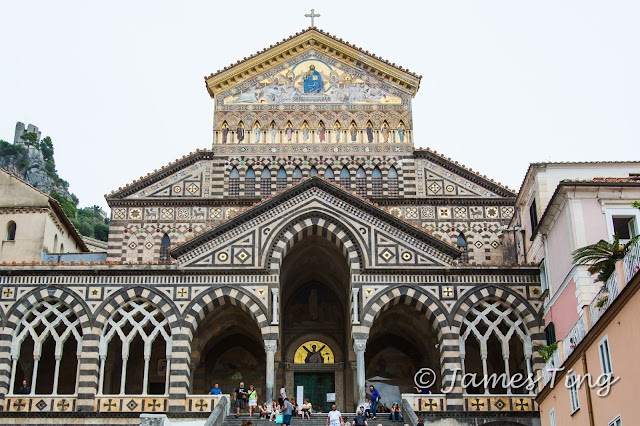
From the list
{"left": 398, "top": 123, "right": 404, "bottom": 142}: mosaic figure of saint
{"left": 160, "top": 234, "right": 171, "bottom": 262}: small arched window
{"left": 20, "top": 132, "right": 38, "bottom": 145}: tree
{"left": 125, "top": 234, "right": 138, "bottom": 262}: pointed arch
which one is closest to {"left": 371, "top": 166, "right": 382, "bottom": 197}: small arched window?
{"left": 398, "top": 123, "right": 404, "bottom": 142}: mosaic figure of saint

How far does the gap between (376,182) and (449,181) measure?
140 inches

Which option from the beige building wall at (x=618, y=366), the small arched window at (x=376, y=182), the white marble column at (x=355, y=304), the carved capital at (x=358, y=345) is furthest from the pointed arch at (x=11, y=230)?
the beige building wall at (x=618, y=366)

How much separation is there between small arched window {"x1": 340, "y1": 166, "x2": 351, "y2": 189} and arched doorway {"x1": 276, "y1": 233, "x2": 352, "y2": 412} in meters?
5.66

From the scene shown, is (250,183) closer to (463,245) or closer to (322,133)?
(322,133)

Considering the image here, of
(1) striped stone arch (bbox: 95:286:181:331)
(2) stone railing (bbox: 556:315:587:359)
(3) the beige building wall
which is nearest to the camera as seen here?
(3) the beige building wall

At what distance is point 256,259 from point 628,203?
13.9 metres

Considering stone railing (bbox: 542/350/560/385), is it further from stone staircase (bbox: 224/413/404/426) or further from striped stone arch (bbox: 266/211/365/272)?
striped stone arch (bbox: 266/211/365/272)

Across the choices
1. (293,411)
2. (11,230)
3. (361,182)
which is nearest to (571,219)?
(293,411)

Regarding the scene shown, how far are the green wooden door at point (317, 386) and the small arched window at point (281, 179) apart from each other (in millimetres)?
9672

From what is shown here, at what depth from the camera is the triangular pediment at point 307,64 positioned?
145 feet

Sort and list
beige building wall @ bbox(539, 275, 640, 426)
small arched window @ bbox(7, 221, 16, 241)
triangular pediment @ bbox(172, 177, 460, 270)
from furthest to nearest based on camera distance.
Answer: small arched window @ bbox(7, 221, 16, 241)
triangular pediment @ bbox(172, 177, 460, 270)
beige building wall @ bbox(539, 275, 640, 426)

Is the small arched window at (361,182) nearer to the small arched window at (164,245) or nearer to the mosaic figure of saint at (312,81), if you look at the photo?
the mosaic figure of saint at (312,81)

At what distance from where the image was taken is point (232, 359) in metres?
38.2

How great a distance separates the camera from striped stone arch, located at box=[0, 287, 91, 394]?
32875 mm
